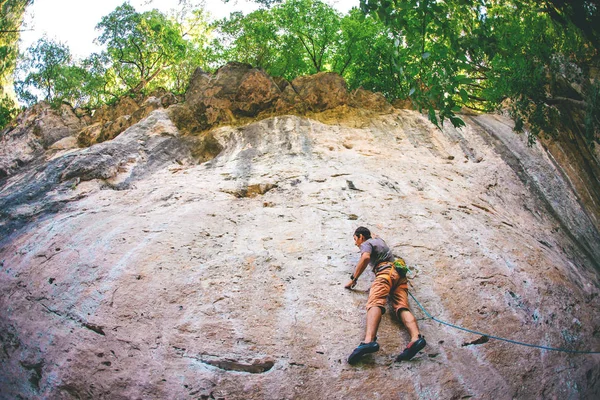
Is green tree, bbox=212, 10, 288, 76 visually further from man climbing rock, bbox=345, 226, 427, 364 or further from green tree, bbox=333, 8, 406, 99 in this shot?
man climbing rock, bbox=345, 226, 427, 364

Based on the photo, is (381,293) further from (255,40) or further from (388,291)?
(255,40)

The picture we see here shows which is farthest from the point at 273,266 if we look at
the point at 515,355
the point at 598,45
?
the point at 598,45

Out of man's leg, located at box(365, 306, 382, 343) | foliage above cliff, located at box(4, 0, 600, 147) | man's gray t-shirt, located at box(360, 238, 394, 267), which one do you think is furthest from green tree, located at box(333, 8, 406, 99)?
man's leg, located at box(365, 306, 382, 343)

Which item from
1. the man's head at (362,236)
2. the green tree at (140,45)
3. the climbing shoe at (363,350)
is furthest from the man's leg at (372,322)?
the green tree at (140,45)

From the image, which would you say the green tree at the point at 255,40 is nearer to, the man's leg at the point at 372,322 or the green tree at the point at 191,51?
the green tree at the point at 191,51

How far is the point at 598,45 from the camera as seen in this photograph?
4.59m

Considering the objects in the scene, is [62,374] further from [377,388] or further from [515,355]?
[515,355]

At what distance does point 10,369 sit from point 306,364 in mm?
3827

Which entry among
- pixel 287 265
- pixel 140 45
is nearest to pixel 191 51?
pixel 140 45

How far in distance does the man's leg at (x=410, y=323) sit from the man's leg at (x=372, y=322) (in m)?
0.32

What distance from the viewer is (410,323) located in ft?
16.0

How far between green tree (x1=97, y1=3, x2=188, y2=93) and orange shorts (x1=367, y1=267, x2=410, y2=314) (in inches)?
669

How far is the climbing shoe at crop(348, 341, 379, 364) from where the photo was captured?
4473mm

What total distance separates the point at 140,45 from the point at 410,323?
1954 centimetres
